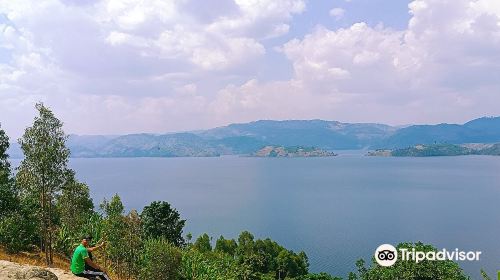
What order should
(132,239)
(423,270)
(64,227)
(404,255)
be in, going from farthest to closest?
(64,227), (404,255), (423,270), (132,239)

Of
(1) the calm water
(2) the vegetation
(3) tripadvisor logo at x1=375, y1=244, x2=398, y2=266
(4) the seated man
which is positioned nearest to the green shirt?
(4) the seated man

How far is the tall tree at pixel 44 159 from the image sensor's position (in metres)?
28.1

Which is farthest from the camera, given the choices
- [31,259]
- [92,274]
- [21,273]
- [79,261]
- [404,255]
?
[404,255]

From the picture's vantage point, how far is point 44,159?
2820 cm

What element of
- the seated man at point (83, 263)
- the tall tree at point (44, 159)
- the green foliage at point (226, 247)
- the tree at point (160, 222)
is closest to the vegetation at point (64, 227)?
the tall tree at point (44, 159)

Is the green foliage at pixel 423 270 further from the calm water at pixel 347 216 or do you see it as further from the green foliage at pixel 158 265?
the calm water at pixel 347 216

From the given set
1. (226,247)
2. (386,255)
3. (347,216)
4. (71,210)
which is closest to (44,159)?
(71,210)

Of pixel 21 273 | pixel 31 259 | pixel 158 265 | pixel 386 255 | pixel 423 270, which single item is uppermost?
pixel 21 273

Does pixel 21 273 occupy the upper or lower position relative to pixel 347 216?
upper

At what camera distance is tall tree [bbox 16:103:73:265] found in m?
28.1

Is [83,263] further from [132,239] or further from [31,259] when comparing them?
[31,259]

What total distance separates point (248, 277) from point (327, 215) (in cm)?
7637

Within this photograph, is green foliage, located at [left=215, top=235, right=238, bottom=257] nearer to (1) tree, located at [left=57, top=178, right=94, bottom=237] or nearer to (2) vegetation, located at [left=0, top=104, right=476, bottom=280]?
(2) vegetation, located at [left=0, top=104, right=476, bottom=280]

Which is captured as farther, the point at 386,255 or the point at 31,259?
the point at 386,255
